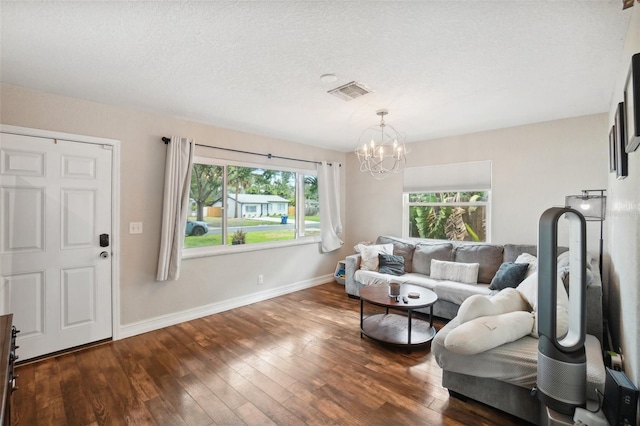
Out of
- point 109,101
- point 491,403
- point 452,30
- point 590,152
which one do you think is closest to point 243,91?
point 109,101

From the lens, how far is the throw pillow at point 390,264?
4.16m

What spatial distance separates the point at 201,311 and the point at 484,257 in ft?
11.9

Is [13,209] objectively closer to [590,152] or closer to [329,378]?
[329,378]

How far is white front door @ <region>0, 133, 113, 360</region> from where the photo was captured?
8.47 ft

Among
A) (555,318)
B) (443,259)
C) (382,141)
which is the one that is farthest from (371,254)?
(555,318)

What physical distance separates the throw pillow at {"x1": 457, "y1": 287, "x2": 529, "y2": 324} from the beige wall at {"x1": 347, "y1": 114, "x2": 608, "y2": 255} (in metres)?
1.89

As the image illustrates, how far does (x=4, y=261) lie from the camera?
2.55m

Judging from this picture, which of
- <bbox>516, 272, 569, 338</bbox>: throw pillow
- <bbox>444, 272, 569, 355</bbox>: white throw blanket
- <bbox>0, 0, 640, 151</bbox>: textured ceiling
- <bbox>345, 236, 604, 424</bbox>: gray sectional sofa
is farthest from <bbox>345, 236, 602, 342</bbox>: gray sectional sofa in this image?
<bbox>0, 0, 640, 151</bbox>: textured ceiling

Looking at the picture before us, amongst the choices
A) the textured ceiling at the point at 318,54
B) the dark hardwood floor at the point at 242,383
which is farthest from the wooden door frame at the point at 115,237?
the textured ceiling at the point at 318,54

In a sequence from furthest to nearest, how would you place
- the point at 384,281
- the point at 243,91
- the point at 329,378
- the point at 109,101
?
the point at 384,281 → the point at 109,101 → the point at 243,91 → the point at 329,378

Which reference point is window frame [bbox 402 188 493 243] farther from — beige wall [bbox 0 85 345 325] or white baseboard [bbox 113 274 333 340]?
beige wall [bbox 0 85 345 325]

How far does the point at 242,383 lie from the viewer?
2326mm

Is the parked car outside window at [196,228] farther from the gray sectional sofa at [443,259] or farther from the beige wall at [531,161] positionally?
the beige wall at [531,161]

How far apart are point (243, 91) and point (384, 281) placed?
2.83m
